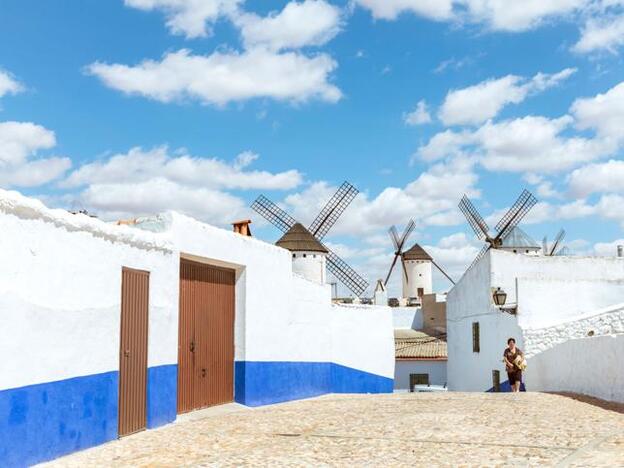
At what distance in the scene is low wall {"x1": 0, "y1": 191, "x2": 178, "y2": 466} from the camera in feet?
23.9

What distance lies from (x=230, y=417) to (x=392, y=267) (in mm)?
52824

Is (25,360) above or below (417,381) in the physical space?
above

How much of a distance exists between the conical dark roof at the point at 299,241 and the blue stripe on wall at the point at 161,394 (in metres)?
35.8

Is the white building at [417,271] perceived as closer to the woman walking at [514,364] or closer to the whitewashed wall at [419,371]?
the whitewashed wall at [419,371]

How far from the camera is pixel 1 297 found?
712cm

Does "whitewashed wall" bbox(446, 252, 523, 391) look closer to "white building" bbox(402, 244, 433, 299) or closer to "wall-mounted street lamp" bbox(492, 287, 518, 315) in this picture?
"wall-mounted street lamp" bbox(492, 287, 518, 315)

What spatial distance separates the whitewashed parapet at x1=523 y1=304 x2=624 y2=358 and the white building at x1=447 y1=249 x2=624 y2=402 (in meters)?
0.02

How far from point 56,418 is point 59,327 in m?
0.96

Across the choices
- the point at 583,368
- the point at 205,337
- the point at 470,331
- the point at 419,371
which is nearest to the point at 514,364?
the point at 583,368

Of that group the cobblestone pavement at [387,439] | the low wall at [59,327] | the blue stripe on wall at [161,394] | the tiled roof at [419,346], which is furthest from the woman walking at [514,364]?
the tiled roof at [419,346]

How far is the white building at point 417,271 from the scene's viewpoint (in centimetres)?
6194

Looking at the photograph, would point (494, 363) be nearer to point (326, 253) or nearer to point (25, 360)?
point (25, 360)

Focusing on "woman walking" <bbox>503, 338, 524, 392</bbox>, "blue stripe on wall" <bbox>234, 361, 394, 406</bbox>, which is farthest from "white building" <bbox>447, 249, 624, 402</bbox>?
"blue stripe on wall" <bbox>234, 361, 394, 406</bbox>

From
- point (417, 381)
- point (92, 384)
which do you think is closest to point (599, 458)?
point (92, 384)
